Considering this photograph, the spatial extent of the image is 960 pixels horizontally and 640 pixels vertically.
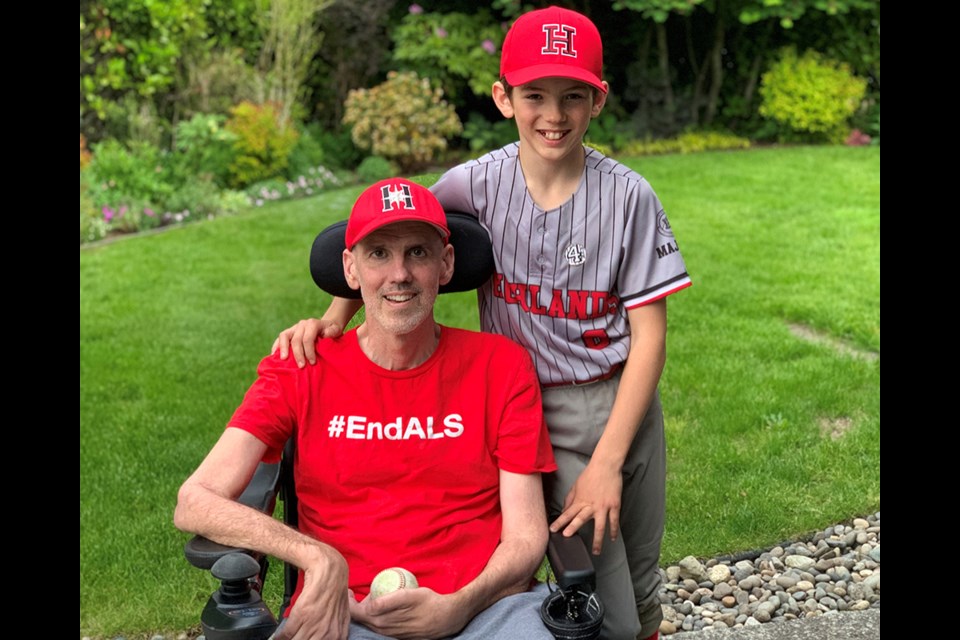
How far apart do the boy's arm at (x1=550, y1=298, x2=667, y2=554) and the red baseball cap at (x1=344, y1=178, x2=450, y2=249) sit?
52cm

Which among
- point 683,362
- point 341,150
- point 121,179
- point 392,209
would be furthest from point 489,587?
point 341,150

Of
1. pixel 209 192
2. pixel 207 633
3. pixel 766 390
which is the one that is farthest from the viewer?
pixel 209 192

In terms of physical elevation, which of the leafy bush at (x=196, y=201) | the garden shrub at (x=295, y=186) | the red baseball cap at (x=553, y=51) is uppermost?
the red baseball cap at (x=553, y=51)

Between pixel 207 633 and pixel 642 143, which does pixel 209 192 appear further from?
pixel 207 633

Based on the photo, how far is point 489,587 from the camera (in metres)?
2.51

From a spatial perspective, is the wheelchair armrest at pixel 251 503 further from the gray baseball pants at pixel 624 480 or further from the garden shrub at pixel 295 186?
the garden shrub at pixel 295 186

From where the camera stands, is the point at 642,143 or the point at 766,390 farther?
the point at 642,143

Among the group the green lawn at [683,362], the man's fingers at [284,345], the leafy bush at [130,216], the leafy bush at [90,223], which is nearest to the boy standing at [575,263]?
the man's fingers at [284,345]

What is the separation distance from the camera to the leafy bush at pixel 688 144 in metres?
12.3

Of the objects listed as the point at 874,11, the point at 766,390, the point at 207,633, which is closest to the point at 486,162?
the point at 207,633

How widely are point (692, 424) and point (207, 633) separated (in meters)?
3.60

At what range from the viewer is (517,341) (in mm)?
2830

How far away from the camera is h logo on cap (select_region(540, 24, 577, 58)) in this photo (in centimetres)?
253

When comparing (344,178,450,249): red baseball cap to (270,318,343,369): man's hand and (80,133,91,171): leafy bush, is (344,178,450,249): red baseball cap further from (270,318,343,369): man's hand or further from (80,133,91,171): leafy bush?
(80,133,91,171): leafy bush
